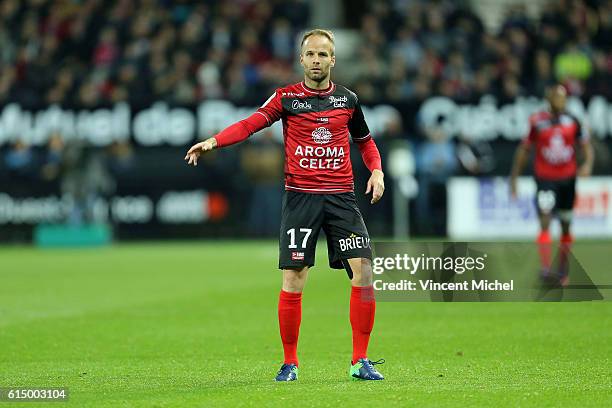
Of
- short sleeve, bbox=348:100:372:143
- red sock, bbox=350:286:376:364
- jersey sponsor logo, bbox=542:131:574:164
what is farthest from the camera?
jersey sponsor logo, bbox=542:131:574:164

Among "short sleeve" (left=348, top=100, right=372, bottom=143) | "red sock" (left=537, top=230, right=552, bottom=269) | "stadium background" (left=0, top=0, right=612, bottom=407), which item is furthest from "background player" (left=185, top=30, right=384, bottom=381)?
"stadium background" (left=0, top=0, right=612, bottom=407)

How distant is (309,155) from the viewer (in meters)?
8.29

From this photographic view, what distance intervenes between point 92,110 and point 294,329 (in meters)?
19.3

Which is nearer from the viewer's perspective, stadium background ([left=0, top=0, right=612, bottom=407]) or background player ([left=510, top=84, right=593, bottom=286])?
background player ([left=510, top=84, right=593, bottom=286])

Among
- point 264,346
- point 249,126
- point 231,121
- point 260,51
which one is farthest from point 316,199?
point 260,51

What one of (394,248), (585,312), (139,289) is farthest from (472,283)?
(139,289)

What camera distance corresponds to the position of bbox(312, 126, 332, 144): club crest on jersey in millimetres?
8289

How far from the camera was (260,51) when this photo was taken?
93.7ft

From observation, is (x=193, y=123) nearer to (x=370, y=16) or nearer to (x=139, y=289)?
(x=370, y=16)

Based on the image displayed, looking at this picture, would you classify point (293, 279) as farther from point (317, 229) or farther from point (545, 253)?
point (545, 253)

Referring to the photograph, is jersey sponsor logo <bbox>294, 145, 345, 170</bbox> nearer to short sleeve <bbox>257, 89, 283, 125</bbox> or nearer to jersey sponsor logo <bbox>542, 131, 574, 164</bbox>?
short sleeve <bbox>257, 89, 283, 125</bbox>

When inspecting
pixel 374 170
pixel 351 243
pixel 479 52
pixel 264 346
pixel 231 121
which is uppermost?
pixel 479 52

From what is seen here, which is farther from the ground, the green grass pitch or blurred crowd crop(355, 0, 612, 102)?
blurred crowd crop(355, 0, 612, 102)

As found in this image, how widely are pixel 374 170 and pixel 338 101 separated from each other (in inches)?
20.0
